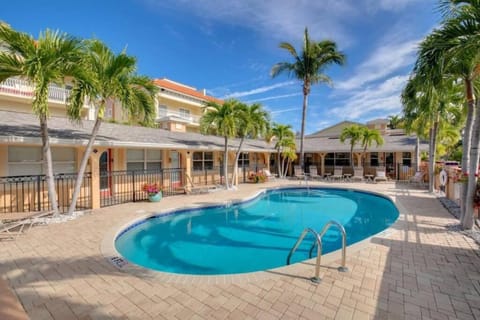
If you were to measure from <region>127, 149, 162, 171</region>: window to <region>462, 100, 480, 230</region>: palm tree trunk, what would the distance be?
14.5m

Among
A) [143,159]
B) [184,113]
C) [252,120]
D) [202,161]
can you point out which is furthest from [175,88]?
[143,159]

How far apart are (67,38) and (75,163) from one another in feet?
20.2

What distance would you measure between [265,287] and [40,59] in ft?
28.4

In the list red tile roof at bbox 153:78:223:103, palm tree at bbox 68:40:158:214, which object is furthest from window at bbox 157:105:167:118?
palm tree at bbox 68:40:158:214

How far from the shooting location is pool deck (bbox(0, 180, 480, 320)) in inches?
127

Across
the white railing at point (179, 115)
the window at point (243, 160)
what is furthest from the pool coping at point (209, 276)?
the white railing at point (179, 115)

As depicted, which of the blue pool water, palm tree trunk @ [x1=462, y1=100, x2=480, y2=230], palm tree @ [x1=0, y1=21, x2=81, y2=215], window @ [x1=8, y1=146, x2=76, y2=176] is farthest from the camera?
window @ [x1=8, y1=146, x2=76, y2=176]

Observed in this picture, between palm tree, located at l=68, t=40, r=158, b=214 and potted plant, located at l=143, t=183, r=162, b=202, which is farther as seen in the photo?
potted plant, located at l=143, t=183, r=162, b=202

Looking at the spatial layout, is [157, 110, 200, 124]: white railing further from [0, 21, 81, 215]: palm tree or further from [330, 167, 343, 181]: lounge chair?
[0, 21, 81, 215]: palm tree

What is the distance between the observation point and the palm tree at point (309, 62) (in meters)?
21.5

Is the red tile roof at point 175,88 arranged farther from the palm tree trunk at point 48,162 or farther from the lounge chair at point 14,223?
the lounge chair at point 14,223

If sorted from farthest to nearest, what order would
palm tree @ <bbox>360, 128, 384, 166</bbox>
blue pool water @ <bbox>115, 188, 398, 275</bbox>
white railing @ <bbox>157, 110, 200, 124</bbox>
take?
white railing @ <bbox>157, 110, 200, 124</bbox>, palm tree @ <bbox>360, 128, 384, 166</bbox>, blue pool water @ <bbox>115, 188, 398, 275</bbox>

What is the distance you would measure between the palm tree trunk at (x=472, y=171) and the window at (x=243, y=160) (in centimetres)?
1660

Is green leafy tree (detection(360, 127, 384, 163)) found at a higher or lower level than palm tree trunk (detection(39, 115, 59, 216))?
higher
